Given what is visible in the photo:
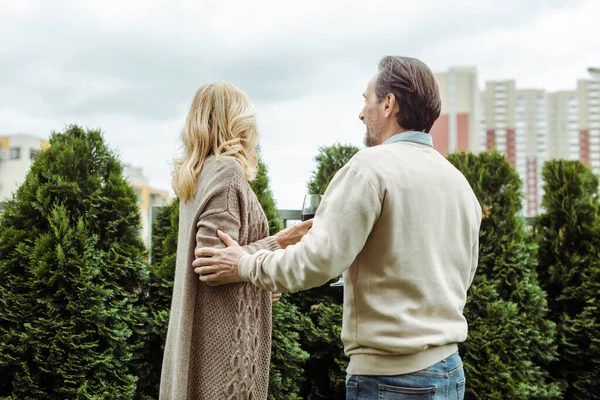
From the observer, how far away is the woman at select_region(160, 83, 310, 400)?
2203mm

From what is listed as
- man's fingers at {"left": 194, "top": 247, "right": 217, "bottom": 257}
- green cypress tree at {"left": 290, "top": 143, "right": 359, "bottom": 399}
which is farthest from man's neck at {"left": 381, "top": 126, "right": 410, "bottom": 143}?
green cypress tree at {"left": 290, "top": 143, "right": 359, "bottom": 399}

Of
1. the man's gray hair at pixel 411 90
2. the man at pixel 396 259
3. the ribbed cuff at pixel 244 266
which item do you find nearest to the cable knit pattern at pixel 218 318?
the ribbed cuff at pixel 244 266

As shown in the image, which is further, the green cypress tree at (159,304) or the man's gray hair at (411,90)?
the green cypress tree at (159,304)

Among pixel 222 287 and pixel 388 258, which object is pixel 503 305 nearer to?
pixel 222 287

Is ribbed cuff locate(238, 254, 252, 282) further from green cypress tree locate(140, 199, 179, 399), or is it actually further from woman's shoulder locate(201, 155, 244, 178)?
green cypress tree locate(140, 199, 179, 399)

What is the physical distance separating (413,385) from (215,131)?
3.63 feet

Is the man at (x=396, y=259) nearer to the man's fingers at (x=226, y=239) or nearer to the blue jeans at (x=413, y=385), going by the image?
the blue jeans at (x=413, y=385)

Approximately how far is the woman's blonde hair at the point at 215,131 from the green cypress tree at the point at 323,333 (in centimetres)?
232

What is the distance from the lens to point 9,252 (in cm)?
379

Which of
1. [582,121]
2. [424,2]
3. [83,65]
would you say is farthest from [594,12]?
[582,121]

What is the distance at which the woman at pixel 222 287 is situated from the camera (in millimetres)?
2203

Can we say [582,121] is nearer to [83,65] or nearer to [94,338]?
[83,65]

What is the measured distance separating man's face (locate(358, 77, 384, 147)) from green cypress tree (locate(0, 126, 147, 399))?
225 cm

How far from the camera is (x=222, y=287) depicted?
2.21 m
